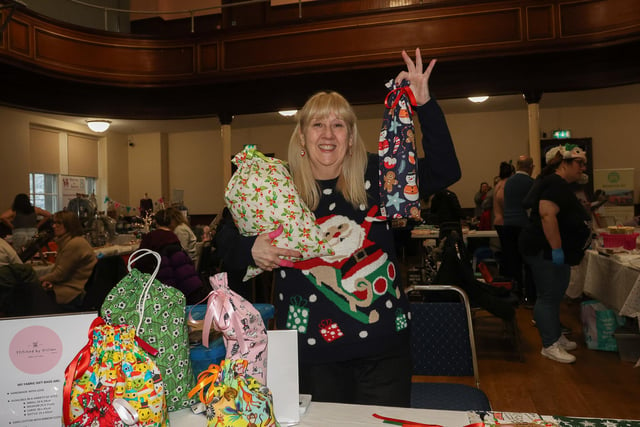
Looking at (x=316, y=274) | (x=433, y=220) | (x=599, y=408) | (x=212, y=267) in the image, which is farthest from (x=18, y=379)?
(x=433, y=220)

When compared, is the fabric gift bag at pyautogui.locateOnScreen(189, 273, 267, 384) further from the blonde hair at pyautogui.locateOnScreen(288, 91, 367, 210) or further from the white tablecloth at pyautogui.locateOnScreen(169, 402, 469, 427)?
the blonde hair at pyautogui.locateOnScreen(288, 91, 367, 210)

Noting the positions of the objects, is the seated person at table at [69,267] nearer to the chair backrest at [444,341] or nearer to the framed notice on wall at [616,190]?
the chair backrest at [444,341]

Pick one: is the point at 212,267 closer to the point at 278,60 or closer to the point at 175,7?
the point at 278,60

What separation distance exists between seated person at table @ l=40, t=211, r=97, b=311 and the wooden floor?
3229 mm

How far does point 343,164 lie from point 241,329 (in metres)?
0.64

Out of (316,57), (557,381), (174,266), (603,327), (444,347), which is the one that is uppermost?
(316,57)

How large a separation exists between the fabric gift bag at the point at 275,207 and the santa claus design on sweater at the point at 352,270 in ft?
0.13

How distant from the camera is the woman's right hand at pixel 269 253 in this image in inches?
54.2

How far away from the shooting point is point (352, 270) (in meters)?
1.40

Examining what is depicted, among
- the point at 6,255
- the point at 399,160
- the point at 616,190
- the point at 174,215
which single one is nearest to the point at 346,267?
the point at 399,160

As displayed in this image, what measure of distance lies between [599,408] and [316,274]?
2.48 m

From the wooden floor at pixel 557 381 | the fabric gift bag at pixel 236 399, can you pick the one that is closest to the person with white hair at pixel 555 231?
the wooden floor at pixel 557 381

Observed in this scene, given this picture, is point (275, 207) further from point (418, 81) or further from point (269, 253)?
point (418, 81)

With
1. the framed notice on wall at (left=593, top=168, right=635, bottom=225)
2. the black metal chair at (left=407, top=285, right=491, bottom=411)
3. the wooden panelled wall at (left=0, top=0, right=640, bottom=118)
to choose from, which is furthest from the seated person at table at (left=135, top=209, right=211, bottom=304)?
the framed notice on wall at (left=593, top=168, right=635, bottom=225)
